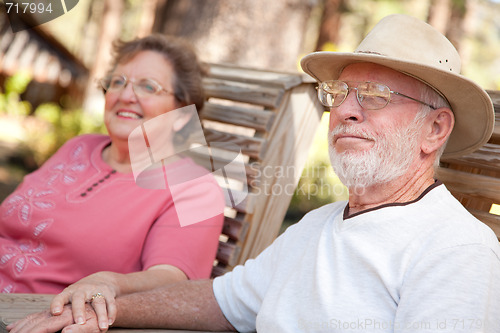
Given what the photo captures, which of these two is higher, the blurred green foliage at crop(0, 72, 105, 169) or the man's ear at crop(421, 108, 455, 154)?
the man's ear at crop(421, 108, 455, 154)

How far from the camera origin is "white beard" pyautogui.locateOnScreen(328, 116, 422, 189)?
1826mm

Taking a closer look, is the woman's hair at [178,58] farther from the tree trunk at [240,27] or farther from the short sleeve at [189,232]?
the tree trunk at [240,27]

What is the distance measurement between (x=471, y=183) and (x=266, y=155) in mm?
1102

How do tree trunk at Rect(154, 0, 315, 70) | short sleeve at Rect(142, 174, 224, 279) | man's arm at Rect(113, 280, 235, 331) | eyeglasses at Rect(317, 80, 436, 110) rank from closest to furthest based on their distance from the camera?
1. eyeglasses at Rect(317, 80, 436, 110)
2. man's arm at Rect(113, 280, 235, 331)
3. short sleeve at Rect(142, 174, 224, 279)
4. tree trunk at Rect(154, 0, 315, 70)

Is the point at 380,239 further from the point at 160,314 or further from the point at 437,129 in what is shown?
the point at 160,314

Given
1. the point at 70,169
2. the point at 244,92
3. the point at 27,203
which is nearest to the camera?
the point at 27,203

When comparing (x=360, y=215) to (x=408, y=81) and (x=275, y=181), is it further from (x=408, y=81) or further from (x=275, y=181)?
(x=275, y=181)

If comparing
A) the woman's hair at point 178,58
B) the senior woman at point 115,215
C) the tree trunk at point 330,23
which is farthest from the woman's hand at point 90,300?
the tree trunk at point 330,23

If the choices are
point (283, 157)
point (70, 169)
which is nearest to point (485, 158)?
point (283, 157)

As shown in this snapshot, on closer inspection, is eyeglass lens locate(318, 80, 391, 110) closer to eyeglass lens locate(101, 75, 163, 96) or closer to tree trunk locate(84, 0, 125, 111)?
eyeglass lens locate(101, 75, 163, 96)

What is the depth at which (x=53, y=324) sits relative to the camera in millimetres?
1762

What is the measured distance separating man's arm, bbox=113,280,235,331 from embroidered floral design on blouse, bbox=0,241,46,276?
78 centimetres

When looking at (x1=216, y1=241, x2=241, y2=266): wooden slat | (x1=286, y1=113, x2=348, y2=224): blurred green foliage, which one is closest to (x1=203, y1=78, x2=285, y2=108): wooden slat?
(x1=216, y1=241, x2=241, y2=266): wooden slat

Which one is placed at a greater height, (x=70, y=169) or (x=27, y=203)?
(x=70, y=169)
